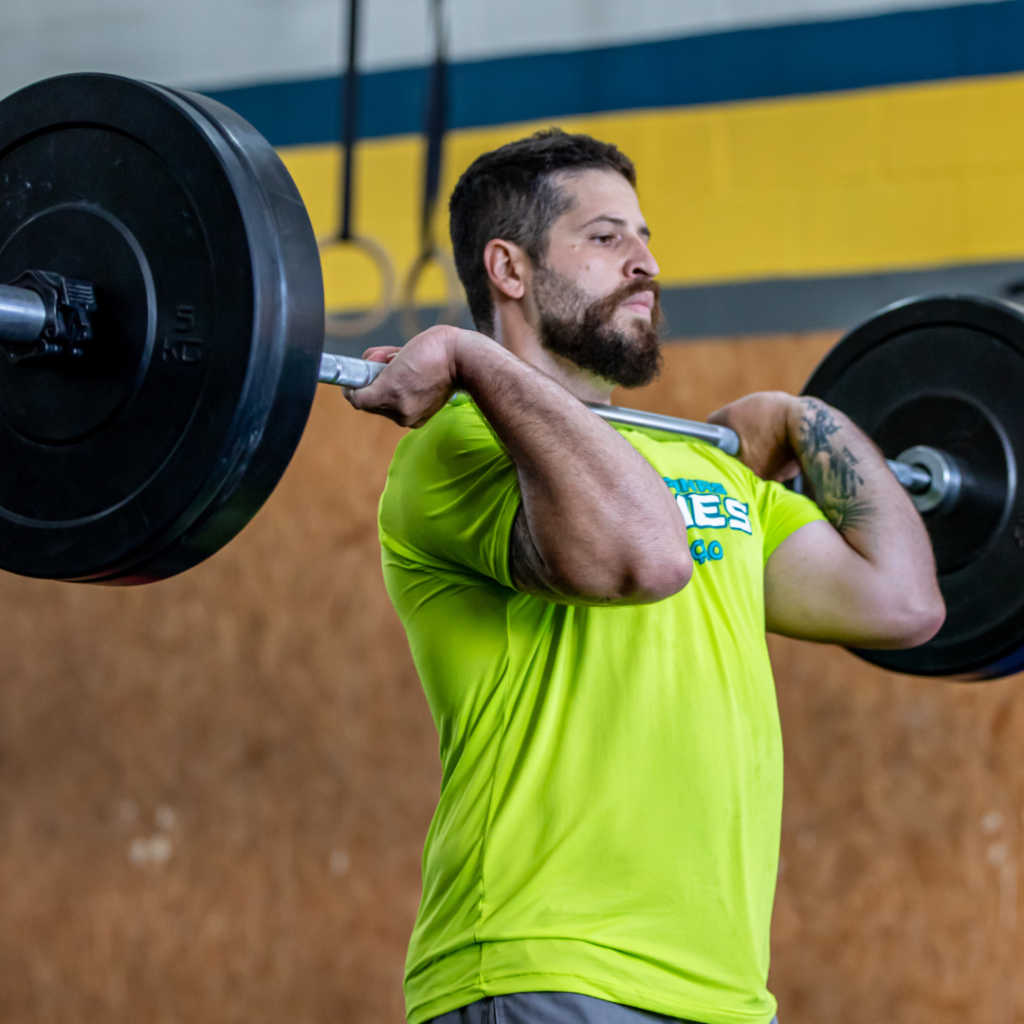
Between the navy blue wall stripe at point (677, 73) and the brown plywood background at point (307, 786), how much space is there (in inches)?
26.1

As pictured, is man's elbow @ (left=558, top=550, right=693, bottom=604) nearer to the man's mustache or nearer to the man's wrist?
the man's wrist

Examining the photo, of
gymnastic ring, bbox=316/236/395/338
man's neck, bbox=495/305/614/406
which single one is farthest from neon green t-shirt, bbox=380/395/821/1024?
gymnastic ring, bbox=316/236/395/338

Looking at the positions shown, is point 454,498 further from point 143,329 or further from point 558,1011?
point 558,1011

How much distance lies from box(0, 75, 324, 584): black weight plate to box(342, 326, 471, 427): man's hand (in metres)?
0.08

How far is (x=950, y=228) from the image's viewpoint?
9.43 feet

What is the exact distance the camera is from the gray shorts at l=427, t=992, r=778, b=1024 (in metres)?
1.15

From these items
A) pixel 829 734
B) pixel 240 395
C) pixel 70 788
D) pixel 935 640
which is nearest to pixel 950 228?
pixel 829 734

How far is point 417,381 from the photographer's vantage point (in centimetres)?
115

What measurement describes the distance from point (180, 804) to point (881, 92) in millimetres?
2472

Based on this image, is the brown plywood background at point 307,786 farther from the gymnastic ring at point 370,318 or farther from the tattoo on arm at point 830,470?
the tattoo on arm at point 830,470

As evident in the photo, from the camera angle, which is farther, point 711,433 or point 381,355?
point 711,433

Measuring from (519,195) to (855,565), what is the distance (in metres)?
0.64

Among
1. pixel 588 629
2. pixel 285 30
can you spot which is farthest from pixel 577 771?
pixel 285 30

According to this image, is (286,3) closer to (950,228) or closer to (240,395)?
(950,228)
